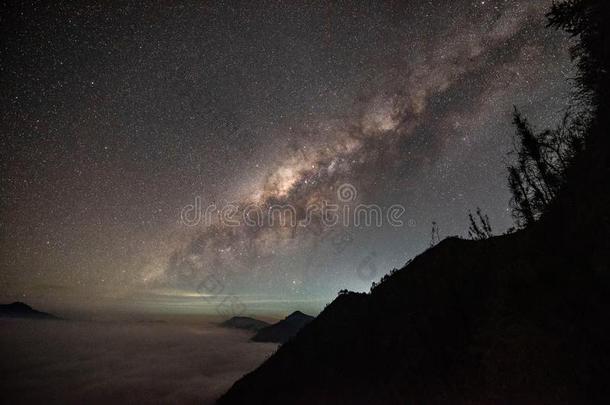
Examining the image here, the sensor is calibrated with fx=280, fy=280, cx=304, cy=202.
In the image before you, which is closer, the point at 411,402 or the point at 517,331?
the point at 517,331

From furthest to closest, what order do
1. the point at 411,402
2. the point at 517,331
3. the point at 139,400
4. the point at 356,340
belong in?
the point at 139,400 < the point at 356,340 < the point at 411,402 < the point at 517,331

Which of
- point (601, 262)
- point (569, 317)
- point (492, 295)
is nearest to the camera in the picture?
point (601, 262)

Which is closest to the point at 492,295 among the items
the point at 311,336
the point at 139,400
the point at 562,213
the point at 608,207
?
the point at 562,213

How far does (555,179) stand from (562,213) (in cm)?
1455

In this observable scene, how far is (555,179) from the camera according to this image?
1104 inches

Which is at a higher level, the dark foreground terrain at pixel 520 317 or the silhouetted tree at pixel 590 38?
the silhouetted tree at pixel 590 38

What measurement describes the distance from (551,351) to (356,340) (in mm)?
17148

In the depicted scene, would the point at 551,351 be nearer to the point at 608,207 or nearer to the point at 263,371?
the point at 608,207

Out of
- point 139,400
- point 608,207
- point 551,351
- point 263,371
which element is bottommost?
point 139,400

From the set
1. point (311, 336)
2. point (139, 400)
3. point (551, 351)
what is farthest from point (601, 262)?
point (139, 400)

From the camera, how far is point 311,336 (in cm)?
3747

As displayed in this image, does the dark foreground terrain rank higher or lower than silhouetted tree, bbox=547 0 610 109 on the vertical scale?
lower

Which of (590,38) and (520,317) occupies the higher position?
(590,38)

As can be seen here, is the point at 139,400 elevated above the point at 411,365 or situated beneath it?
situated beneath
